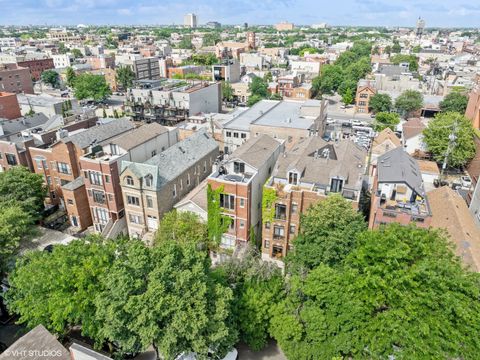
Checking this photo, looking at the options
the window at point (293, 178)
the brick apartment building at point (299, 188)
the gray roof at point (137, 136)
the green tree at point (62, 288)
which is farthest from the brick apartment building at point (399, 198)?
the gray roof at point (137, 136)

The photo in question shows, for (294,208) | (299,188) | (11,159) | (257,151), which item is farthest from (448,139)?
(11,159)

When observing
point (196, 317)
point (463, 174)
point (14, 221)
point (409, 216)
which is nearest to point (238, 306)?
point (196, 317)

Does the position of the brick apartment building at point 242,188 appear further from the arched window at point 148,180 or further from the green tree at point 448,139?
the green tree at point 448,139

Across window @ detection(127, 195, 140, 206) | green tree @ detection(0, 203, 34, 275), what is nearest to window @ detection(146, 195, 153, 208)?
window @ detection(127, 195, 140, 206)

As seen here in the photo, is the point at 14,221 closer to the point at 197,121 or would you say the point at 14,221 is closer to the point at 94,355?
the point at 94,355

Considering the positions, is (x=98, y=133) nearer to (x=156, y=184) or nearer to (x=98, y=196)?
(x=98, y=196)

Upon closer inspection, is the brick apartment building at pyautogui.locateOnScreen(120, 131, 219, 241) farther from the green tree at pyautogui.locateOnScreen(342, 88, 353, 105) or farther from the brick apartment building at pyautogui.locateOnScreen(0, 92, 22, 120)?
the green tree at pyautogui.locateOnScreen(342, 88, 353, 105)
